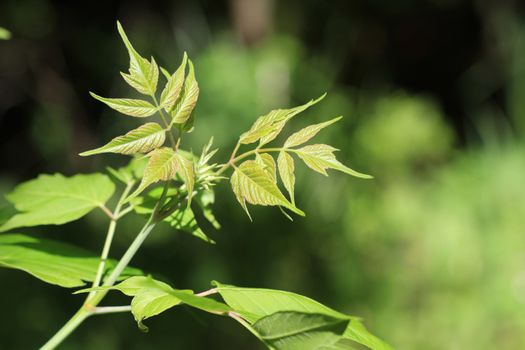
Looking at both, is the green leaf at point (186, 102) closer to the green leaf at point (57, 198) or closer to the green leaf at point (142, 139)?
the green leaf at point (142, 139)

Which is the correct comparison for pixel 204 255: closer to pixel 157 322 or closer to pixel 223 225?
pixel 223 225

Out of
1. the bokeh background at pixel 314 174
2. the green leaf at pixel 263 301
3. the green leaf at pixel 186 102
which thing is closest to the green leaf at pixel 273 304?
the green leaf at pixel 263 301

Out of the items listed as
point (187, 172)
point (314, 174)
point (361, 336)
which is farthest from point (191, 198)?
point (314, 174)

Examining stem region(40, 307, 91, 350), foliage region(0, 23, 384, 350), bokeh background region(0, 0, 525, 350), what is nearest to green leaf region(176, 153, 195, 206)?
foliage region(0, 23, 384, 350)

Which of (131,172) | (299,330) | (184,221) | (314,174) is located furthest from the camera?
(314,174)

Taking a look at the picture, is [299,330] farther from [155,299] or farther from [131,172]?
[131,172]

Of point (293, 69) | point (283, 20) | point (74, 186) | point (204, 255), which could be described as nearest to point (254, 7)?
point (283, 20)
